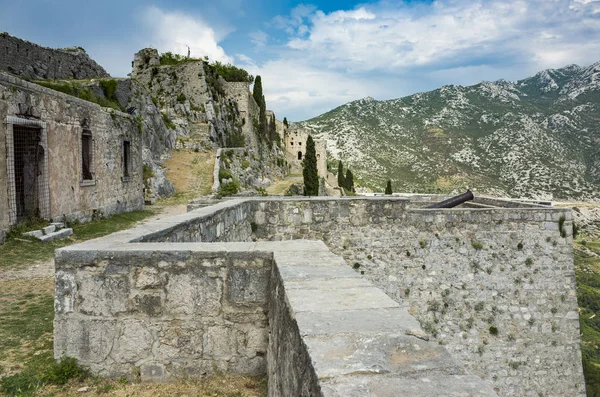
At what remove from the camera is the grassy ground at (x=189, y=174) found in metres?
21.8

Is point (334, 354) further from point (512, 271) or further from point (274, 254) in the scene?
point (512, 271)

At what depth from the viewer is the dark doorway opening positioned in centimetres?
1124

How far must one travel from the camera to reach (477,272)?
920cm

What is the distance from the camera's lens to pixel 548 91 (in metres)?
119

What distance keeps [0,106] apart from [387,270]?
10.1 metres

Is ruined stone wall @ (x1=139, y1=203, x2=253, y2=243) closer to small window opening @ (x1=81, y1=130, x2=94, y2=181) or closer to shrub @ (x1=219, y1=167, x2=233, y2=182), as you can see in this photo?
small window opening @ (x1=81, y1=130, x2=94, y2=181)

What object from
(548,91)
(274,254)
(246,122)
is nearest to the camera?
(274,254)

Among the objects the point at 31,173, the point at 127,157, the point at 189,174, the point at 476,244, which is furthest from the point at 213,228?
the point at 189,174

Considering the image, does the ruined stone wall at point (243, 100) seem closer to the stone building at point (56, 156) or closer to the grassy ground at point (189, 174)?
the grassy ground at point (189, 174)

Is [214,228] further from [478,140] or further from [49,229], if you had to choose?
[478,140]

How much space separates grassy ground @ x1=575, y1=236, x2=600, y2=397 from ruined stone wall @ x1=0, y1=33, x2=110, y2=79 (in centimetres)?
3027

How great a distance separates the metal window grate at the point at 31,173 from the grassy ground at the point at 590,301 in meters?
19.8

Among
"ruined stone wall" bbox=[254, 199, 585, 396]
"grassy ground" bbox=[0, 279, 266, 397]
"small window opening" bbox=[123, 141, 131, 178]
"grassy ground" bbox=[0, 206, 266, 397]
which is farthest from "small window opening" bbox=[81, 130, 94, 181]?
"grassy ground" bbox=[0, 279, 266, 397]

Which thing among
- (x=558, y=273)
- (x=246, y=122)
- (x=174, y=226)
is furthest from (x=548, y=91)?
(x=174, y=226)
